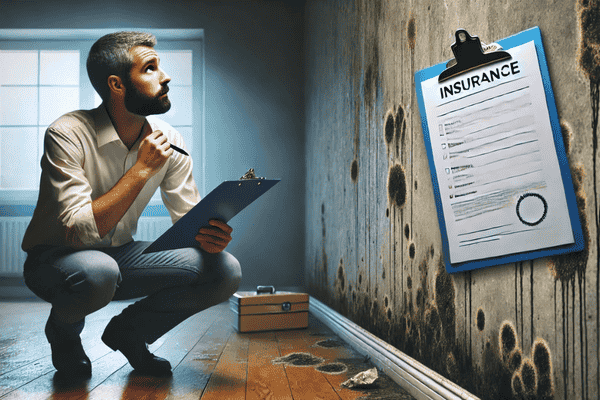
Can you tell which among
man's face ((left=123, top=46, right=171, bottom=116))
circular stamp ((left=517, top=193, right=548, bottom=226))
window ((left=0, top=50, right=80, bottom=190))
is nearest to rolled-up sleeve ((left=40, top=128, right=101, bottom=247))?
man's face ((left=123, top=46, right=171, bottom=116))

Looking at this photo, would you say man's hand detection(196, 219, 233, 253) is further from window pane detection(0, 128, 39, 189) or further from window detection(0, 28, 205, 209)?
window pane detection(0, 128, 39, 189)

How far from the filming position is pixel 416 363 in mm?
1304

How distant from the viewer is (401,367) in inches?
54.3

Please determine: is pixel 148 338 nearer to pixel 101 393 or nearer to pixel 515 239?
pixel 101 393

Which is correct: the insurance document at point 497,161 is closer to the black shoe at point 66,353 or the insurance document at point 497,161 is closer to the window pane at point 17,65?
the black shoe at point 66,353

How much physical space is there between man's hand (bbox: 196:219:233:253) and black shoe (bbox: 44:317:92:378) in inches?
18.6

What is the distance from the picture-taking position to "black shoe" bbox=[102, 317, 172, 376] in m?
1.44

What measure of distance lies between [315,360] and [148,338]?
581 millimetres

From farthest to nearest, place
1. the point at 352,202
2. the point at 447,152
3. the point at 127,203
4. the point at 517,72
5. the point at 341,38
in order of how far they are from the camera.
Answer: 1. the point at 341,38
2. the point at 352,202
3. the point at 127,203
4. the point at 447,152
5. the point at 517,72

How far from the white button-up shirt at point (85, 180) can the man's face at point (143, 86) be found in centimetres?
11

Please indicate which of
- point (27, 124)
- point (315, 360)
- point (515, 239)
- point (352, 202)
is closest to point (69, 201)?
point (315, 360)

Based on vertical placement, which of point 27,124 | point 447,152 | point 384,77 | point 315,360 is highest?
point 27,124

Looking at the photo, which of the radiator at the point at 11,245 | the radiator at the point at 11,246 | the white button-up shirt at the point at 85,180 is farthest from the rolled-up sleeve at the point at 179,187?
the radiator at the point at 11,246

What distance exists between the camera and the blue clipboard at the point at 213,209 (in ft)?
3.92
